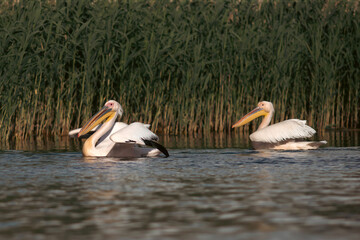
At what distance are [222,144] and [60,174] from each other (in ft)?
16.7

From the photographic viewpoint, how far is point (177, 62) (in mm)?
16609

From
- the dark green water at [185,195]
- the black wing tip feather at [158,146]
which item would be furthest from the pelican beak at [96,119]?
Answer: the black wing tip feather at [158,146]

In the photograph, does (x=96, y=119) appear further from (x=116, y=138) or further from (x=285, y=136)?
(x=285, y=136)

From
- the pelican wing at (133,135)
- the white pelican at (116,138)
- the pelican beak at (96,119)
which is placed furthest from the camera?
the pelican beak at (96,119)

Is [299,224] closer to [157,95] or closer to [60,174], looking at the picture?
[60,174]

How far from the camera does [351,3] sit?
1884 centimetres

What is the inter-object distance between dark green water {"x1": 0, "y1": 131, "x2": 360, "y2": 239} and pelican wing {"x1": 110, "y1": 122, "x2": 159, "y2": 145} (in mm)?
327

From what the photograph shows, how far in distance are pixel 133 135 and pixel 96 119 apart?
4.37ft

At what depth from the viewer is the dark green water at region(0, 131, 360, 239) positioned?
6055mm

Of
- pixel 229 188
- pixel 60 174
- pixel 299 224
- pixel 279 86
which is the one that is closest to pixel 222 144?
pixel 279 86

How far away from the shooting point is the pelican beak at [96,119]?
41.1 ft

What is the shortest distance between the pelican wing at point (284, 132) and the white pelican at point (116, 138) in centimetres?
190

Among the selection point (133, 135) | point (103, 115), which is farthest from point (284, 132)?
point (103, 115)

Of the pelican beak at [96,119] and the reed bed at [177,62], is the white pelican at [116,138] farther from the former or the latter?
the reed bed at [177,62]
